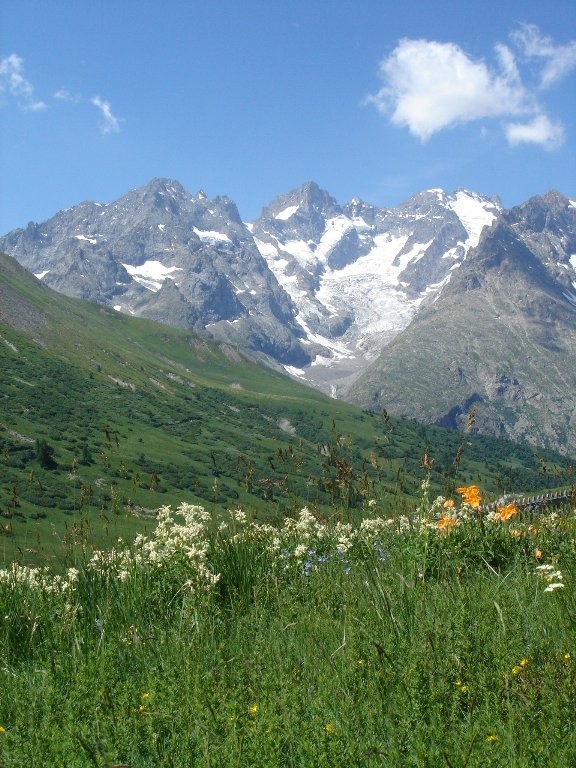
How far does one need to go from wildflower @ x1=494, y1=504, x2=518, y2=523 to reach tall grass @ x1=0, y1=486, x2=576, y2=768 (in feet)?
0.60

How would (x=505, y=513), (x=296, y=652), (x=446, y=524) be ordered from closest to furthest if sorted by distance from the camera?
(x=296, y=652) → (x=446, y=524) → (x=505, y=513)

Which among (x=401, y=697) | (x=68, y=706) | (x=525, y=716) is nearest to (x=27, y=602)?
(x=68, y=706)

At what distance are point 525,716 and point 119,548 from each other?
6.08m

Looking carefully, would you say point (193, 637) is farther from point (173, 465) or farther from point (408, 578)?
point (173, 465)

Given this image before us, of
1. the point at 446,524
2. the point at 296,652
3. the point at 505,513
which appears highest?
the point at 505,513

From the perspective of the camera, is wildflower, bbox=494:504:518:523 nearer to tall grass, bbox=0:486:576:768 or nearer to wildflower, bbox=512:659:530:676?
tall grass, bbox=0:486:576:768

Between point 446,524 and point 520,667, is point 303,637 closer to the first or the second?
point 520,667

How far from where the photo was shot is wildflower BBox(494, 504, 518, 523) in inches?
358

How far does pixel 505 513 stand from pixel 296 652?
14.5 feet

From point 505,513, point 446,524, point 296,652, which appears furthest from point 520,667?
point 505,513

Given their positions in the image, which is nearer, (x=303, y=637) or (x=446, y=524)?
(x=303, y=637)

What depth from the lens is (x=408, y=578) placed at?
726 centimetres

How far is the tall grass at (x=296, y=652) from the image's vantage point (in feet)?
13.3

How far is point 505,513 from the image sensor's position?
9227 mm
